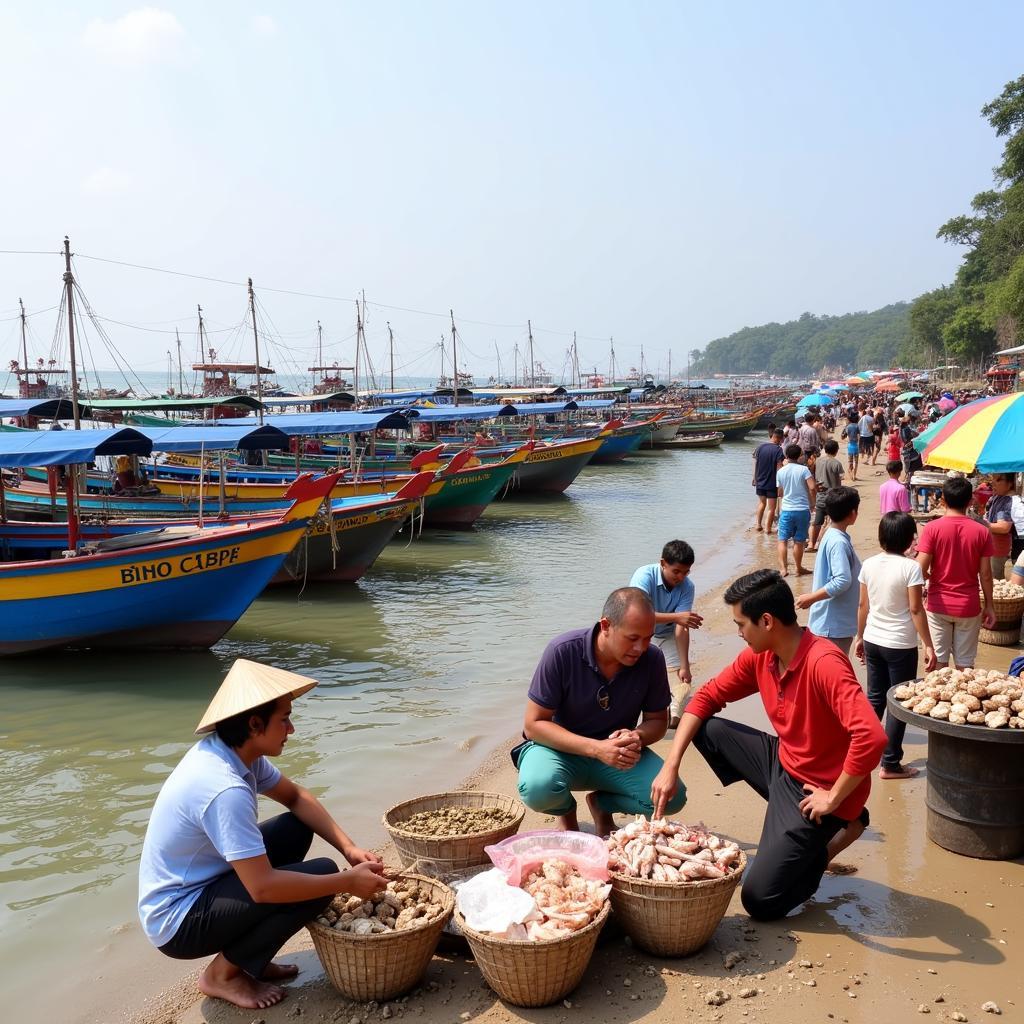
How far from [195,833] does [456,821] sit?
50.7 inches

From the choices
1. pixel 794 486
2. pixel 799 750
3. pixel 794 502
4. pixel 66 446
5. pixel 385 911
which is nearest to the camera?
pixel 385 911

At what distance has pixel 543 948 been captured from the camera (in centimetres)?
317

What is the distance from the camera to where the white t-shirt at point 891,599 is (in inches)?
204

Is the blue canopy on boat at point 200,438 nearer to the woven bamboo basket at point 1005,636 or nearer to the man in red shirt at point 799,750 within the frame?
the woven bamboo basket at point 1005,636

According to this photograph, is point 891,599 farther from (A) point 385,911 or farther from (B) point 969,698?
(A) point 385,911

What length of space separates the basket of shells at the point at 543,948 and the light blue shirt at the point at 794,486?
27.9 ft

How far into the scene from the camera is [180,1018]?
12.1 ft

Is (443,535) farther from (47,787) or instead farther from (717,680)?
(717,680)

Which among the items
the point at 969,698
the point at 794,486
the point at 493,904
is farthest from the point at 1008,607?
the point at 493,904

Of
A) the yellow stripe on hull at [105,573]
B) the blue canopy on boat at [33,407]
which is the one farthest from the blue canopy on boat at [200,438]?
A: the blue canopy on boat at [33,407]

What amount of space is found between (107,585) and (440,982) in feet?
23.2

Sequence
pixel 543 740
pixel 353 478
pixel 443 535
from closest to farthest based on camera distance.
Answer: pixel 543 740 → pixel 353 478 → pixel 443 535

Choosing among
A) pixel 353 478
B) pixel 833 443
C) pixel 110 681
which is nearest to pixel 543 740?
pixel 110 681

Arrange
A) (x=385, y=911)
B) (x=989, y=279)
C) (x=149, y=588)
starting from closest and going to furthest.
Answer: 1. (x=385, y=911)
2. (x=149, y=588)
3. (x=989, y=279)
